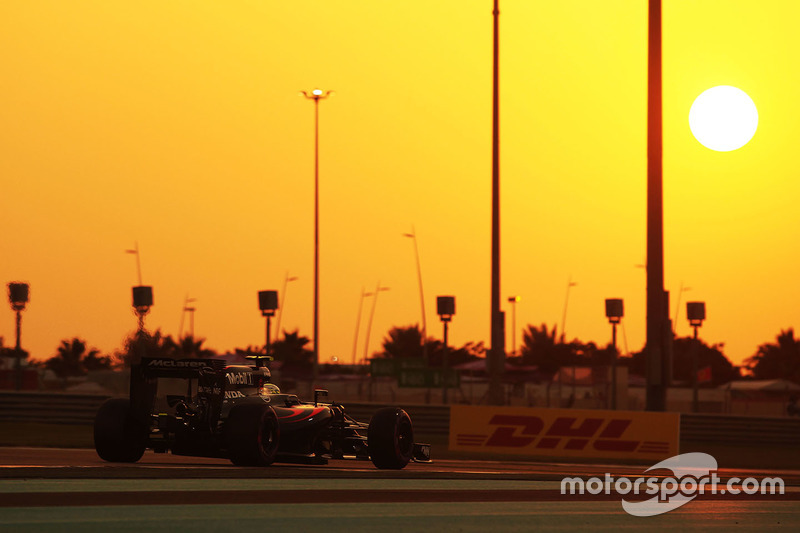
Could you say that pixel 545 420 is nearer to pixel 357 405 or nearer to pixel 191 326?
pixel 357 405

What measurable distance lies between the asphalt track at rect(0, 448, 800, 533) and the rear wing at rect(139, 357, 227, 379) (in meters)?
2.16

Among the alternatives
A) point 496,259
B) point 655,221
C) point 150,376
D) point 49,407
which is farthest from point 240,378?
point 49,407

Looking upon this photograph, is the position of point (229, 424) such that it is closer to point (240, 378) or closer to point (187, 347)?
point (240, 378)

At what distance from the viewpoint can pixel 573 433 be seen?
1074 inches

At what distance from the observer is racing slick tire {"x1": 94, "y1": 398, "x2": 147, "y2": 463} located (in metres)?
17.2

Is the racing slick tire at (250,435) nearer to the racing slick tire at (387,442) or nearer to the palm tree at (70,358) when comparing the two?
the racing slick tire at (387,442)

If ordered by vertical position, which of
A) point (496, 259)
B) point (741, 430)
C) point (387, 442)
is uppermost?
point (496, 259)

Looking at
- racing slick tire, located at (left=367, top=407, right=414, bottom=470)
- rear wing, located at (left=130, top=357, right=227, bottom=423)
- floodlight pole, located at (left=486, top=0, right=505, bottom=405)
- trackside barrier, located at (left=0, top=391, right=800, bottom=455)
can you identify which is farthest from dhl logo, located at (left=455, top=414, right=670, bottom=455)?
rear wing, located at (left=130, top=357, right=227, bottom=423)

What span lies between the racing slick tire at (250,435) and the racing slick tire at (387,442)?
161 cm

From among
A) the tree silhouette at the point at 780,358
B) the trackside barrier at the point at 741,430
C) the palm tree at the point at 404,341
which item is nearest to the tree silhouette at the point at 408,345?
the palm tree at the point at 404,341

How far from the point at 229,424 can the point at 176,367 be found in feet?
4.32

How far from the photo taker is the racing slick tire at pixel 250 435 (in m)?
16.3

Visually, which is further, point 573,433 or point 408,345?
point 408,345

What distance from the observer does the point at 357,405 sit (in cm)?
3234
